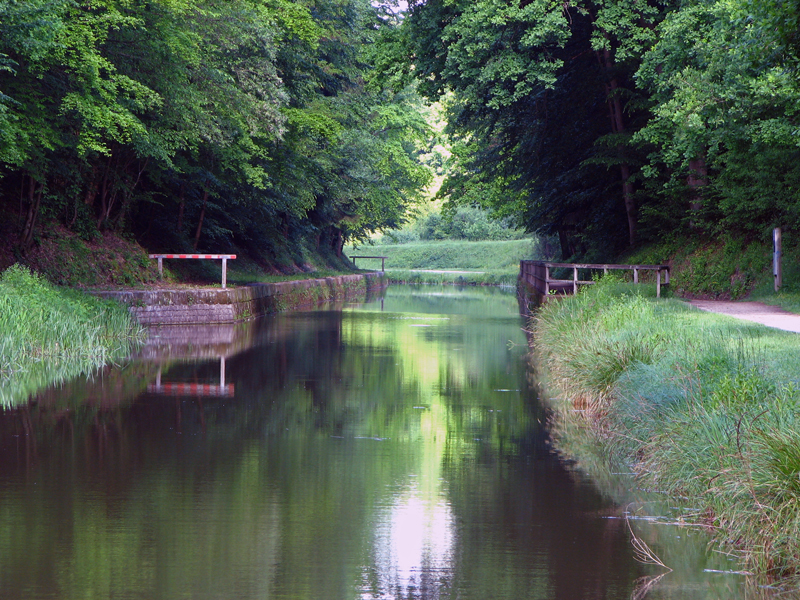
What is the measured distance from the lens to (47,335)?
15.0m

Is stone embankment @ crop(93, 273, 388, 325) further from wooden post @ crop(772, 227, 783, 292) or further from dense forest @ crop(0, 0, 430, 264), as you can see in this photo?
wooden post @ crop(772, 227, 783, 292)

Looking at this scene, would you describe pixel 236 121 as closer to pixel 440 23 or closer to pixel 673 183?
pixel 440 23

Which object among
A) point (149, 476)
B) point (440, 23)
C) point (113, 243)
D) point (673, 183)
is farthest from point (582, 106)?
point (149, 476)

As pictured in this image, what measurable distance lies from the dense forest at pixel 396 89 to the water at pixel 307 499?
6.06 meters

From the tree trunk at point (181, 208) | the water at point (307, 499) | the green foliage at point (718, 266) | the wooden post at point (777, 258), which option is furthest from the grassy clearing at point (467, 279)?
the water at point (307, 499)

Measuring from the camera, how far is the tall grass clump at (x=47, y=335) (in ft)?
44.2

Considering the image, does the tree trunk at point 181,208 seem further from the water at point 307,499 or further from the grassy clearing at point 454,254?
the grassy clearing at point 454,254

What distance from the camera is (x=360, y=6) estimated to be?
36.1 meters

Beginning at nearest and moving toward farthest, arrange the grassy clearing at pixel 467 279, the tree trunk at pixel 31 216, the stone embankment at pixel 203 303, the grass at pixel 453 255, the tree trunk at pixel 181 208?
1. the stone embankment at pixel 203 303
2. the tree trunk at pixel 31 216
3. the tree trunk at pixel 181 208
4. the grassy clearing at pixel 467 279
5. the grass at pixel 453 255

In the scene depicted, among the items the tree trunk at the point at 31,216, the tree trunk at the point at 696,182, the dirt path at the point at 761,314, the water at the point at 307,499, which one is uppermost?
the tree trunk at the point at 696,182

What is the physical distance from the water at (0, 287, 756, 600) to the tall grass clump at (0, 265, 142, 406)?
848mm

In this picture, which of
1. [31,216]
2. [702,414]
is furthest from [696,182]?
[702,414]

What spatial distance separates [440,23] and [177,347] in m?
10.8

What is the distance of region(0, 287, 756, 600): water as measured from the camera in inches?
219
